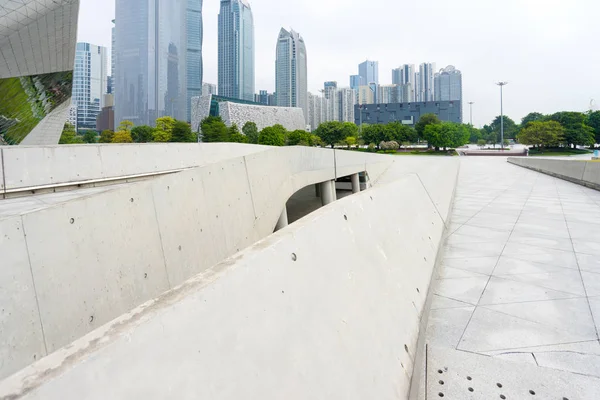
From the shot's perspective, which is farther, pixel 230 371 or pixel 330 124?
pixel 330 124

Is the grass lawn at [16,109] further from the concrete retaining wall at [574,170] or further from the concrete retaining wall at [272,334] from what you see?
the concrete retaining wall at [574,170]

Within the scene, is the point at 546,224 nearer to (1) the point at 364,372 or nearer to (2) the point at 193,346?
(1) the point at 364,372

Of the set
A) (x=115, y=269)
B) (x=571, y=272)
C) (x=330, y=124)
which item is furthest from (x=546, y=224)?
(x=330, y=124)

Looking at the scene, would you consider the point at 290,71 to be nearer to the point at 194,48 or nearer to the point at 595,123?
the point at 194,48

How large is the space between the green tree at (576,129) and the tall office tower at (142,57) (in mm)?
107148

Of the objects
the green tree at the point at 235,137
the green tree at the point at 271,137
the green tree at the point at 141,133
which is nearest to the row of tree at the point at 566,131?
the green tree at the point at 271,137

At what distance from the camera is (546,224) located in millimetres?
7305

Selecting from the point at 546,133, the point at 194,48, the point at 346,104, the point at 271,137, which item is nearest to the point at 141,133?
the point at 271,137

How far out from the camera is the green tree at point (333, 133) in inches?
3337

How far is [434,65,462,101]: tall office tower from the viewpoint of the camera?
7062 inches

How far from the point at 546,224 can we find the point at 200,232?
6940 millimetres

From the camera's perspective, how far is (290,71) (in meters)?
169

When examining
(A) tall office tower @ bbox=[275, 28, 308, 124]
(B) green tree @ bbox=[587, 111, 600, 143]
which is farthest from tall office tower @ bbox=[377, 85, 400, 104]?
(B) green tree @ bbox=[587, 111, 600, 143]

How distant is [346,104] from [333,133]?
95384 mm
